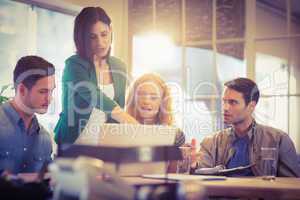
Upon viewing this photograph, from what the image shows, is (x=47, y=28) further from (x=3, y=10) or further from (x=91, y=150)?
(x=91, y=150)

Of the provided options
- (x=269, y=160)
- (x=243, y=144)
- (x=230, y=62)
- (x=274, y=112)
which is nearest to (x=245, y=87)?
(x=243, y=144)

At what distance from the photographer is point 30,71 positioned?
117 inches

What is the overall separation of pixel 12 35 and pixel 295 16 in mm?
2220

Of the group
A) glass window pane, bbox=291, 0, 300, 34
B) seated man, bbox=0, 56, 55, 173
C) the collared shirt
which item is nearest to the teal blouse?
seated man, bbox=0, 56, 55, 173

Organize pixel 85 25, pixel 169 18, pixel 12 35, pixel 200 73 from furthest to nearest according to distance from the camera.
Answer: pixel 169 18
pixel 200 73
pixel 85 25
pixel 12 35

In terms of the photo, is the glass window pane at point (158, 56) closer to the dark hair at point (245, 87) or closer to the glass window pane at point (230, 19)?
the glass window pane at point (230, 19)

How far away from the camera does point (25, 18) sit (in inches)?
155

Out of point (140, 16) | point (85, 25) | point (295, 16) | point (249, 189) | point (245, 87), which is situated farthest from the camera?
point (140, 16)

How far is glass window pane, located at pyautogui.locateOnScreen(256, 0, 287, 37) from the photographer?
410 centimetres

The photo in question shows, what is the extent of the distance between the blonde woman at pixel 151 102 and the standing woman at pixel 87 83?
36 centimetres

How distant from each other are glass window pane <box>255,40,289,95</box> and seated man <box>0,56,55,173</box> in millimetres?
1888

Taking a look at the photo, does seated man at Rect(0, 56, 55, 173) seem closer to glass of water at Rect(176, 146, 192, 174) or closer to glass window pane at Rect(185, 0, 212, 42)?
glass of water at Rect(176, 146, 192, 174)

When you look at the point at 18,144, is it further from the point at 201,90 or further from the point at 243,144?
the point at 201,90

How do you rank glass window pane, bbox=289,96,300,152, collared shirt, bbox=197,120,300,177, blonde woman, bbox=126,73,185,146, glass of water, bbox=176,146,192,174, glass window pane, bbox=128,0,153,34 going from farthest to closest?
glass window pane, bbox=128,0,153,34 < glass window pane, bbox=289,96,300,152 < blonde woman, bbox=126,73,185,146 < collared shirt, bbox=197,120,300,177 < glass of water, bbox=176,146,192,174
